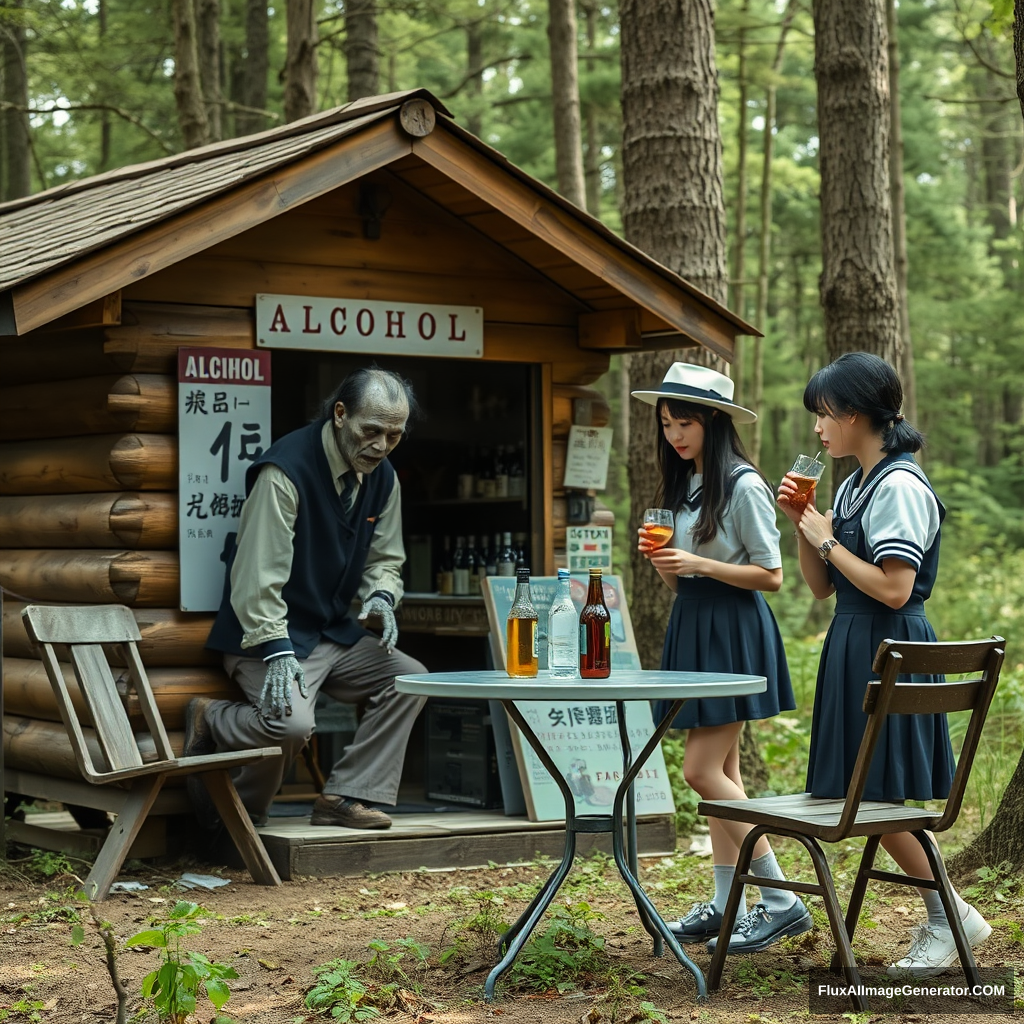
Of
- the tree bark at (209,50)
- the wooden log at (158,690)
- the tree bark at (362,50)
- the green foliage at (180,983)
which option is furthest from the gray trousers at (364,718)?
the tree bark at (209,50)

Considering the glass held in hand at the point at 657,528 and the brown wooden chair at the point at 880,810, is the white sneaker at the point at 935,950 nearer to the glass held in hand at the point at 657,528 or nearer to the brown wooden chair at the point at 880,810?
the brown wooden chair at the point at 880,810

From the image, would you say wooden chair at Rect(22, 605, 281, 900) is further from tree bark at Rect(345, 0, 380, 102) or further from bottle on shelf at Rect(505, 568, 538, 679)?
tree bark at Rect(345, 0, 380, 102)

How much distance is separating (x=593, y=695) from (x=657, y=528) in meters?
0.87

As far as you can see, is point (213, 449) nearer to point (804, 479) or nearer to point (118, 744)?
point (118, 744)

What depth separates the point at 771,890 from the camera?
498cm

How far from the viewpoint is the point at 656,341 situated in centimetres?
765

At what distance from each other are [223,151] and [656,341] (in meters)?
2.63

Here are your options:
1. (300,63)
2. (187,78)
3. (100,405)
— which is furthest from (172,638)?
(300,63)

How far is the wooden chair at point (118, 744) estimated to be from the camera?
5840mm

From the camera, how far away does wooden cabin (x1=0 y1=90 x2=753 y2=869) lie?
6168mm

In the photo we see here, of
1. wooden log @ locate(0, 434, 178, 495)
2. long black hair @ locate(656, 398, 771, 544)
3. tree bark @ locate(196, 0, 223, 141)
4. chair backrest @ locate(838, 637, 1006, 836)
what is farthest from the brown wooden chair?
tree bark @ locate(196, 0, 223, 141)

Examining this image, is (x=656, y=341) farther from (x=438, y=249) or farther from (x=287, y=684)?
(x=287, y=684)

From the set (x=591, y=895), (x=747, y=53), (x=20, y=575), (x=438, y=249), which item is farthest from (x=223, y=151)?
(x=747, y=53)

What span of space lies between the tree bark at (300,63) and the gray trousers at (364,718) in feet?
24.2
